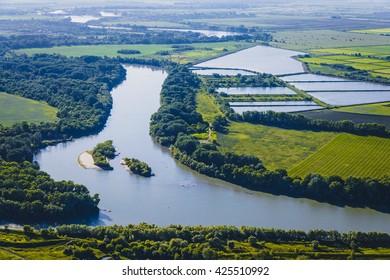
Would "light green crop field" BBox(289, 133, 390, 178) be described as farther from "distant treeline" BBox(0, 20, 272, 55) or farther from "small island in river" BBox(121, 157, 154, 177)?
"distant treeline" BBox(0, 20, 272, 55)

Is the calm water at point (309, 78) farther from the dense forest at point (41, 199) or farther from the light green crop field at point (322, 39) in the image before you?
the dense forest at point (41, 199)

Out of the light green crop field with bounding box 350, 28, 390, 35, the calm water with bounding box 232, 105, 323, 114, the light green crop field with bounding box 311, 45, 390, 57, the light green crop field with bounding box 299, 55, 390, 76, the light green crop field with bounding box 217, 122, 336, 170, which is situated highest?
the light green crop field with bounding box 350, 28, 390, 35

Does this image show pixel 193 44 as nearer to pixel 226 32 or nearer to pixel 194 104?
pixel 226 32

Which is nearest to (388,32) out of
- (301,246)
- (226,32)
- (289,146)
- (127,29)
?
(226,32)

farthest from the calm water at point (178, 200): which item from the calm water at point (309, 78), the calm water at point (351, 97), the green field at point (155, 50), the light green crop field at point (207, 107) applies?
the green field at point (155, 50)

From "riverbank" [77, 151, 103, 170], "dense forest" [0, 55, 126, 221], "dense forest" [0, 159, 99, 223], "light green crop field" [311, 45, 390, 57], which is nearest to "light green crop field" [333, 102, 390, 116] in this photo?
"dense forest" [0, 55, 126, 221]

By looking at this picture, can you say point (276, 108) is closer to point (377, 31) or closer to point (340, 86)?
point (340, 86)

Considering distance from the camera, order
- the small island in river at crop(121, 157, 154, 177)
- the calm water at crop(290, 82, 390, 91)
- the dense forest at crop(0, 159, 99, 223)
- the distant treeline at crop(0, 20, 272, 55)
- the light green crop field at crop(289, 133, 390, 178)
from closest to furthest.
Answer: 1. the dense forest at crop(0, 159, 99, 223)
2. the light green crop field at crop(289, 133, 390, 178)
3. the small island in river at crop(121, 157, 154, 177)
4. the calm water at crop(290, 82, 390, 91)
5. the distant treeline at crop(0, 20, 272, 55)
